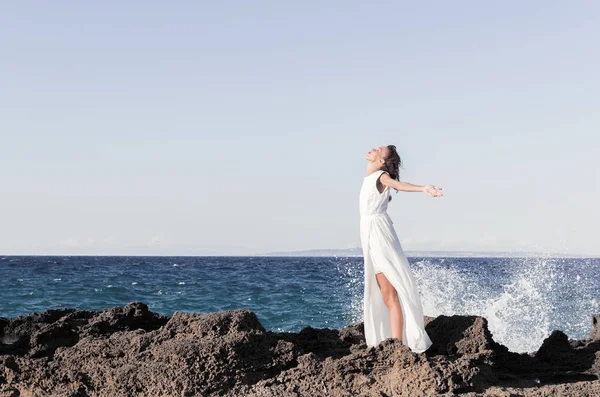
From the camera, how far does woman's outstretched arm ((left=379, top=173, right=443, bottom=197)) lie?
4730 mm

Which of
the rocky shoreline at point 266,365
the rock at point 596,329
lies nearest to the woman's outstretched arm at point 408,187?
the rocky shoreline at point 266,365

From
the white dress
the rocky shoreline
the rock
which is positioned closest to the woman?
the white dress

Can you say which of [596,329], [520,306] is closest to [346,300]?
[520,306]

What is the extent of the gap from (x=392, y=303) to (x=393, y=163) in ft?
3.75

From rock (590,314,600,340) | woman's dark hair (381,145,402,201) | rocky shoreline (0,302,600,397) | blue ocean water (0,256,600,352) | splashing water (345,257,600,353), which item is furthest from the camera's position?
blue ocean water (0,256,600,352)

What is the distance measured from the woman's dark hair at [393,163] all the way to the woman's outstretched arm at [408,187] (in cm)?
13

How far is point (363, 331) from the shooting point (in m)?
5.90

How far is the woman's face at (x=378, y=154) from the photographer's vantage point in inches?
214

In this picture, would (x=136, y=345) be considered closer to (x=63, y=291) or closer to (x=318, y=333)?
(x=318, y=333)

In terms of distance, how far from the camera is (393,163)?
214 inches

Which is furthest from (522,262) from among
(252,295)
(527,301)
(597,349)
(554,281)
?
(597,349)

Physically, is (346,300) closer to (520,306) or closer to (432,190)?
(520,306)

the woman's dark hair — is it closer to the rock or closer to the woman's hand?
the woman's hand

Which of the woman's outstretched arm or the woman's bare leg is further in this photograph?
the woman's bare leg
